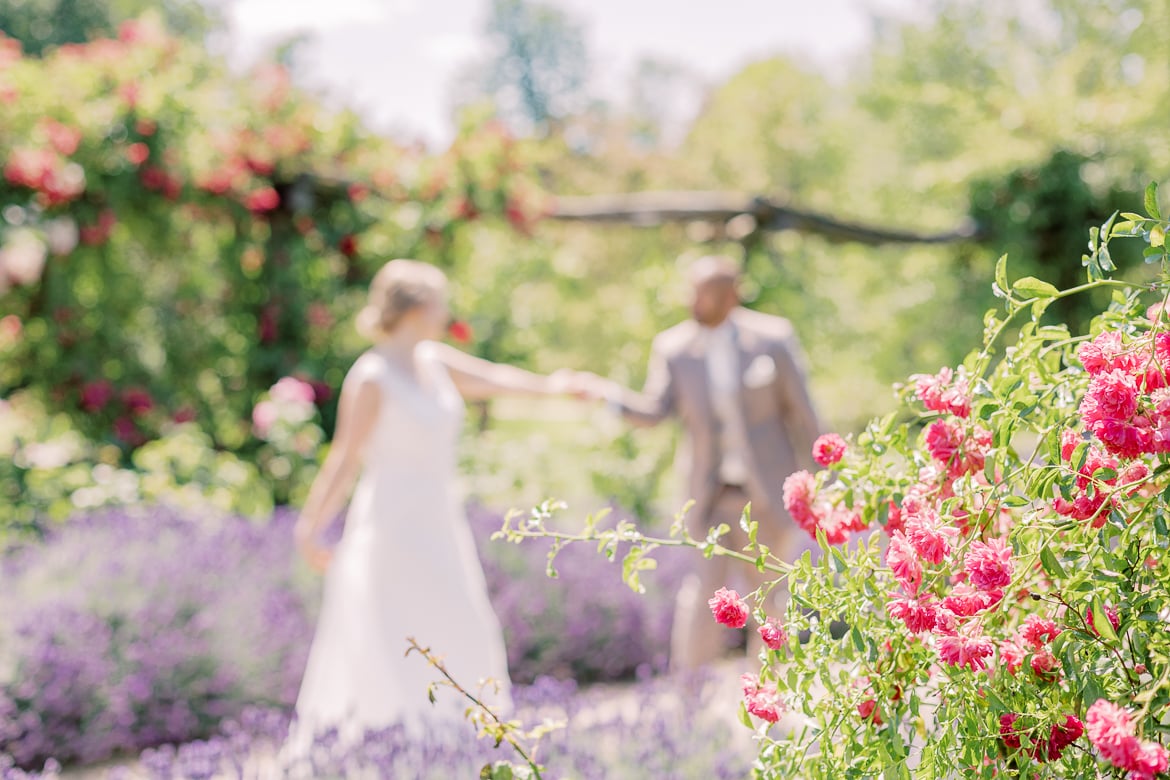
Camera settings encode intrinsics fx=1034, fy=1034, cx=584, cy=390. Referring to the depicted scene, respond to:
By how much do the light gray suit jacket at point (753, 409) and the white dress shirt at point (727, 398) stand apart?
0.07ft

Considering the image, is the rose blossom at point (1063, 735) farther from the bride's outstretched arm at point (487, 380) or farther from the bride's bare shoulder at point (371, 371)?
the bride's outstretched arm at point (487, 380)

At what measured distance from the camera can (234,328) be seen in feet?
23.5

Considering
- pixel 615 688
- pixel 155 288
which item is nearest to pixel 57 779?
pixel 615 688

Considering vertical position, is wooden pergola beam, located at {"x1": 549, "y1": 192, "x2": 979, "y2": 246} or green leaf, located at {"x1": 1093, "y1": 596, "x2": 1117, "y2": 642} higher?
wooden pergola beam, located at {"x1": 549, "y1": 192, "x2": 979, "y2": 246}

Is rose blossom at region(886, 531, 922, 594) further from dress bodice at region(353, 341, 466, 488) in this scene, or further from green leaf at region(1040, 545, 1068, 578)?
dress bodice at region(353, 341, 466, 488)

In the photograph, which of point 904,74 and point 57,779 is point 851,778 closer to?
point 57,779

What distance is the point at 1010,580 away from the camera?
115cm

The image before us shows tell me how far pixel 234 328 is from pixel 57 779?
3731mm

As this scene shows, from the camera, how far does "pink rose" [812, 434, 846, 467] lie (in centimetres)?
144

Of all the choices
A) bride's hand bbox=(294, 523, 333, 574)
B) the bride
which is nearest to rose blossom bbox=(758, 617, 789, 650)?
the bride

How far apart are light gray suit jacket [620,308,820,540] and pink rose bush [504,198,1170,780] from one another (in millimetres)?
2927

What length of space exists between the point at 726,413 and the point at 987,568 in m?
3.29

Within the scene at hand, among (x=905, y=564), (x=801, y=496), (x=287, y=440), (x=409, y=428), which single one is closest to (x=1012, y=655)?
(x=905, y=564)

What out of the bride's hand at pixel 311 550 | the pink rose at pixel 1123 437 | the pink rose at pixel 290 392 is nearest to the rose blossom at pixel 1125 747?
the pink rose at pixel 1123 437
